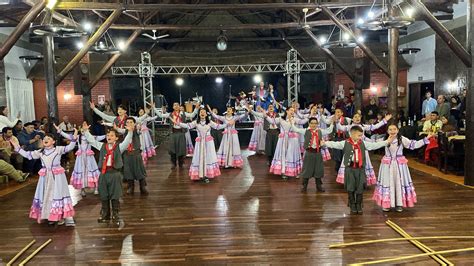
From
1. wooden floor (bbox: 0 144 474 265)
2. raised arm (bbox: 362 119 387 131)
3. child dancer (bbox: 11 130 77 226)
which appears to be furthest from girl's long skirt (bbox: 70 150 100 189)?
raised arm (bbox: 362 119 387 131)

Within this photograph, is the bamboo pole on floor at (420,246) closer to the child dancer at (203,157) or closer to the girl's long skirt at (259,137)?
the child dancer at (203,157)

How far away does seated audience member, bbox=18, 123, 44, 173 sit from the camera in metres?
9.05

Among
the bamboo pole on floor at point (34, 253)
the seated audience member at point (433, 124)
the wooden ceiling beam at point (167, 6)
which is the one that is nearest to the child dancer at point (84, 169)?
the bamboo pole on floor at point (34, 253)

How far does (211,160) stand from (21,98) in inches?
362

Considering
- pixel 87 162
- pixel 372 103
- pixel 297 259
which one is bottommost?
pixel 297 259

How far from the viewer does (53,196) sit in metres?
5.48

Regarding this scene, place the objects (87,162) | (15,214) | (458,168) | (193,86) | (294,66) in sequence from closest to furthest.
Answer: (15,214), (87,162), (458,168), (294,66), (193,86)

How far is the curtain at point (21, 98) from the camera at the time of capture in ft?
43.6

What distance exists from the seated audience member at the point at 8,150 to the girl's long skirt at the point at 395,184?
23.0ft

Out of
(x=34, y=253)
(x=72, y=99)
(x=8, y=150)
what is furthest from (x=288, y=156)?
(x=72, y=99)

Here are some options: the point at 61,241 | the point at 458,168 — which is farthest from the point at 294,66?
the point at 61,241

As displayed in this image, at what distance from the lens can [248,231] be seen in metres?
5.21

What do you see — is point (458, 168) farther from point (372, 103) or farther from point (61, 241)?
point (61, 241)

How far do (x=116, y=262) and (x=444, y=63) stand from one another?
11.7 m
